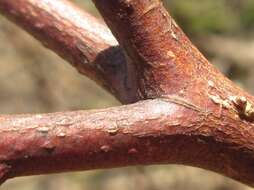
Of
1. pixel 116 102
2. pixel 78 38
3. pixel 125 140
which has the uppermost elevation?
pixel 116 102

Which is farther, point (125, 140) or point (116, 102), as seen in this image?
point (116, 102)

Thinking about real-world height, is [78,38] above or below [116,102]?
below

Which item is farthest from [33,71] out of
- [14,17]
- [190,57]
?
[190,57]

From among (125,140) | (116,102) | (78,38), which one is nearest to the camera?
(125,140)

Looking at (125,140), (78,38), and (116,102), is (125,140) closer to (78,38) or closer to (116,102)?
(78,38)

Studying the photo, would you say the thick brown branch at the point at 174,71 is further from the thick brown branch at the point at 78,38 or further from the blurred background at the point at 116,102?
the blurred background at the point at 116,102

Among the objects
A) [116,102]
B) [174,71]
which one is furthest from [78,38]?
[116,102]

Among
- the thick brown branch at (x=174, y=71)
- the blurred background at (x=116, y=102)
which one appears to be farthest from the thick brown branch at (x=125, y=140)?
the blurred background at (x=116, y=102)

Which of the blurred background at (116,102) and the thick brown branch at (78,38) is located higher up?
the blurred background at (116,102)
